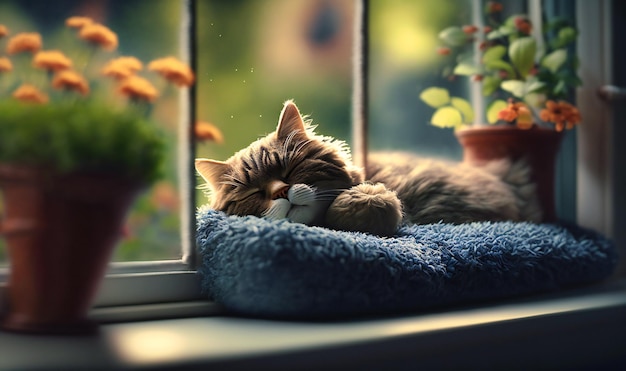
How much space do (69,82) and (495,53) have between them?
1.08 meters

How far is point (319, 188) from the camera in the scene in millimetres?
1068

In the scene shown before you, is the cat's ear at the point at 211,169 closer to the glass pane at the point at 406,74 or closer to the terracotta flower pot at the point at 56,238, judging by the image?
the terracotta flower pot at the point at 56,238

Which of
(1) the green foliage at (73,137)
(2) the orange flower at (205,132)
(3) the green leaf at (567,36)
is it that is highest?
(3) the green leaf at (567,36)


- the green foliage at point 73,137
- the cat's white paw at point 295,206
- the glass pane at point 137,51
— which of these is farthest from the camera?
the cat's white paw at point 295,206

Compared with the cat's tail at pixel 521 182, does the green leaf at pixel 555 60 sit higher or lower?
higher

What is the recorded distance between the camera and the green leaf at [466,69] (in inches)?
58.1

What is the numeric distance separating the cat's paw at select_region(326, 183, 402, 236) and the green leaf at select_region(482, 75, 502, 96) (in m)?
0.57

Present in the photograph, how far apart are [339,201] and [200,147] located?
28cm

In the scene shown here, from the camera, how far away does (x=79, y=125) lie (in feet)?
2.27

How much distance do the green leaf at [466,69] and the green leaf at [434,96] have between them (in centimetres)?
7

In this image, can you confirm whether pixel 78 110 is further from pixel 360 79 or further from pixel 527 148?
pixel 527 148

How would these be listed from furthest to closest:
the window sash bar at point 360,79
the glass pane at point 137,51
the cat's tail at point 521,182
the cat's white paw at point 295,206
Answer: the cat's tail at point 521,182 < the window sash bar at point 360,79 < the cat's white paw at point 295,206 < the glass pane at point 137,51

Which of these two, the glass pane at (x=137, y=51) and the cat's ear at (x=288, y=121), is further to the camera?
the cat's ear at (x=288, y=121)

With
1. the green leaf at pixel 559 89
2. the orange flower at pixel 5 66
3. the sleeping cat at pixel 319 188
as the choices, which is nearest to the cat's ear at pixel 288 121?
the sleeping cat at pixel 319 188
